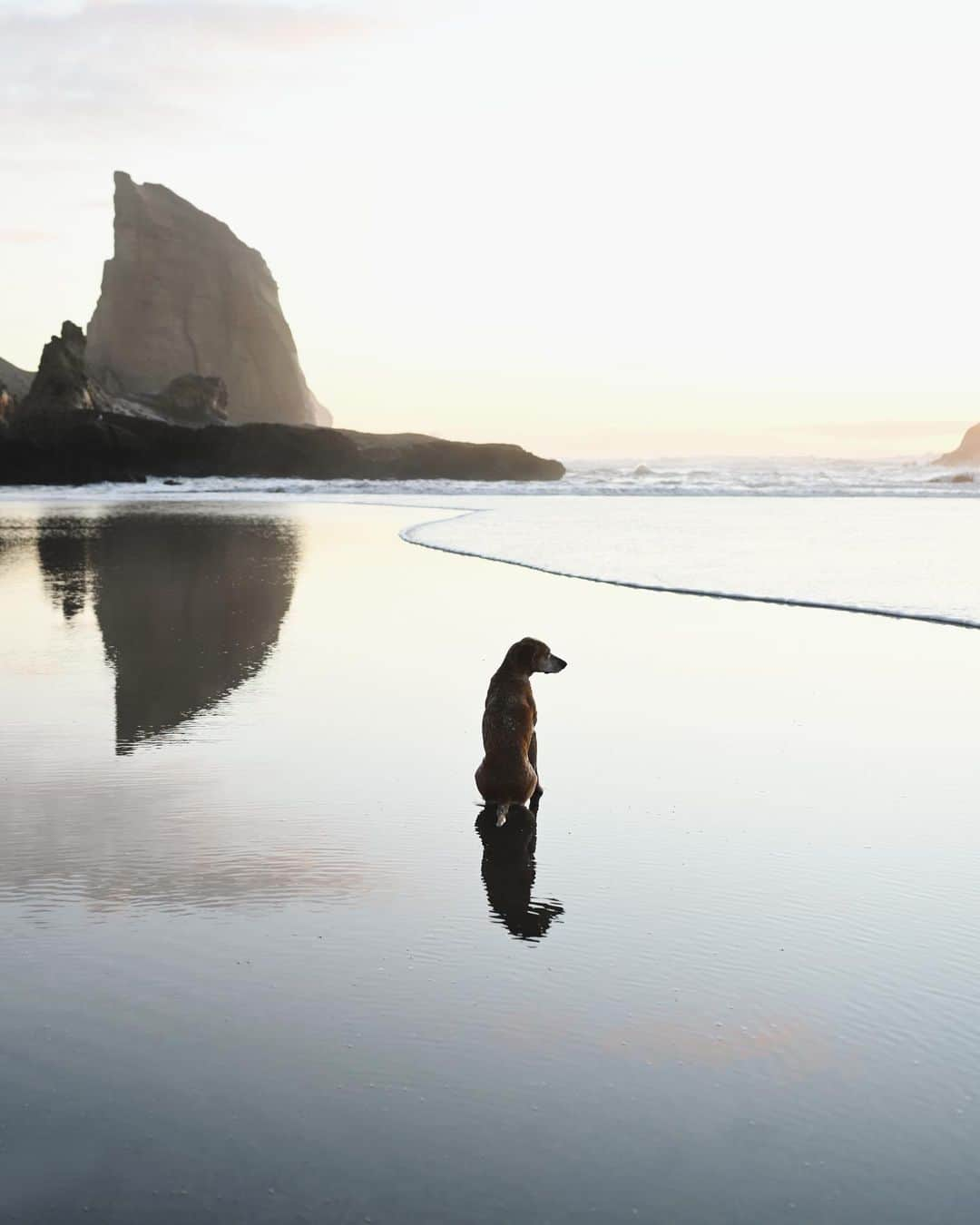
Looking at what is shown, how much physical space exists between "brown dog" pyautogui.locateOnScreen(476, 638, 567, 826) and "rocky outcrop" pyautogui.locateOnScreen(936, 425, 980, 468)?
151 metres

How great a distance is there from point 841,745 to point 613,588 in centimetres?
845

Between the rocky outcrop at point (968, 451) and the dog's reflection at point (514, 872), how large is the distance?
152395 mm

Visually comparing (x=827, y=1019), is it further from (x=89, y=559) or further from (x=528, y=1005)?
(x=89, y=559)

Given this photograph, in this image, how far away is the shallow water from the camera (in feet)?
9.55

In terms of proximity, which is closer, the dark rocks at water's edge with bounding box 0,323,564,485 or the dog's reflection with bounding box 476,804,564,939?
the dog's reflection with bounding box 476,804,564,939

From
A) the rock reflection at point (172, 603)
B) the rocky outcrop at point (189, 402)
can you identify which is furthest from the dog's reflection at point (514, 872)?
the rocky outcrop at point (189, 402)

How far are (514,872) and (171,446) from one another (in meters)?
89.2

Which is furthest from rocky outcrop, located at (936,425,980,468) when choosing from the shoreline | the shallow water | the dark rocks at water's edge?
the shallow water

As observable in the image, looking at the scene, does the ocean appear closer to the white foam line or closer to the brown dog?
the white foam line

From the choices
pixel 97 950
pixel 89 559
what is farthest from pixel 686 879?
pixel 89 559

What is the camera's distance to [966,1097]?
3238 millimetres

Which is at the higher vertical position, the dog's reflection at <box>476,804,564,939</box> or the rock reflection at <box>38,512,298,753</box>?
the dog's reflection at <box>476,804,564,939</box>

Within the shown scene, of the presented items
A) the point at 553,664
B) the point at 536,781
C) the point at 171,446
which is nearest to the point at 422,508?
the point at 553,664

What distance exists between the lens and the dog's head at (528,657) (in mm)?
Answer: 6793
